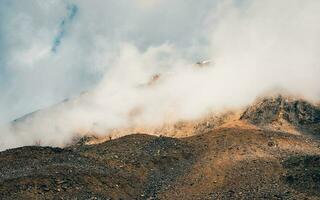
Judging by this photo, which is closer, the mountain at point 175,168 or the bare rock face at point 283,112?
the mountain at point 175,168

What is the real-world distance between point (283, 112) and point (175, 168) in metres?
43.0

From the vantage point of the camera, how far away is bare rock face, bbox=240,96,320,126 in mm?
132875

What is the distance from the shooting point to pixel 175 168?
3976 inches

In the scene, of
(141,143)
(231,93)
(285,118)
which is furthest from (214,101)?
(141,143)

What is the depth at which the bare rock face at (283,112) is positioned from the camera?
5231 inches

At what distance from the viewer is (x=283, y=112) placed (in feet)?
443

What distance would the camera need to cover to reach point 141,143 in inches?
4272

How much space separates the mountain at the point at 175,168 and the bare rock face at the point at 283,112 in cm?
1087

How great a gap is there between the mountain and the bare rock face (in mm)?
10874

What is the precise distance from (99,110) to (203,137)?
224 feet

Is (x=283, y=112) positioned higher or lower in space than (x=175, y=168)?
higher

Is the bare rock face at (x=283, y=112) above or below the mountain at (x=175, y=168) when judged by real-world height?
above

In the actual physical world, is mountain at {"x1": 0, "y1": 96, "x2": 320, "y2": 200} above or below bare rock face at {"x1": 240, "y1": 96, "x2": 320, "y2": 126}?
below

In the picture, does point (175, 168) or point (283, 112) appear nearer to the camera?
point (175, 168)
